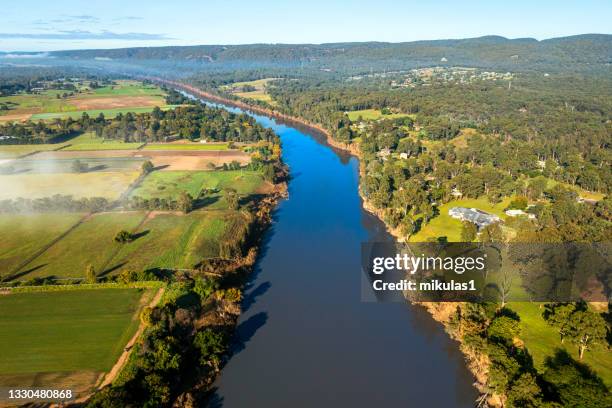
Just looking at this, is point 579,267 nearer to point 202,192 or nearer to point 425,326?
point 425,326

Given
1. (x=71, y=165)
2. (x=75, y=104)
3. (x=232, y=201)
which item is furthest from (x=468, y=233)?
(x=75, y=104)

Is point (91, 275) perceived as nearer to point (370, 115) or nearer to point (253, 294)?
point (253, 294)

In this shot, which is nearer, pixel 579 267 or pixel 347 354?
pixel 347 354

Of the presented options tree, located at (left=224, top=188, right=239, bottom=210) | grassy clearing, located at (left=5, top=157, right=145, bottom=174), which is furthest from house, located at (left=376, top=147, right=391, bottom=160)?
grassy clearing, located at (left=5, top=157, right=145, bottom=174)

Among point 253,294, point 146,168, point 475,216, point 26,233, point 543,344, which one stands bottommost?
point 253,294

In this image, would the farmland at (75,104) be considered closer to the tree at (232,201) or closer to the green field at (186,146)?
the green field at (186,146)

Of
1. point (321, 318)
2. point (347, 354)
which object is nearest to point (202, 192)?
point (321, 318)

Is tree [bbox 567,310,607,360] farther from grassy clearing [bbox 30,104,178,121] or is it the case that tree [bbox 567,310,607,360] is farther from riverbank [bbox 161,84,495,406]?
grassy clearing [bbox 30,104,178,121]
